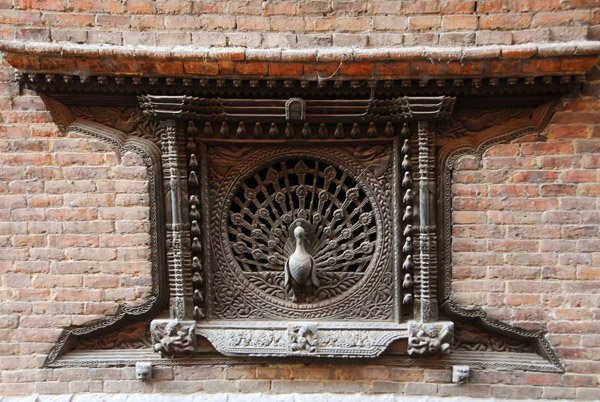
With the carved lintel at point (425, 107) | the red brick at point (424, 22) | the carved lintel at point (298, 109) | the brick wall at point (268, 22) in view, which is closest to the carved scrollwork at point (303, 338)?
the carved lintel at point (298, 109)

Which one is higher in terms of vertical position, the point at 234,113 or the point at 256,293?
the point at 234,113

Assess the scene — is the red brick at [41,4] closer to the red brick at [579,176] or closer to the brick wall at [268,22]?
the brick wall at [268,22]

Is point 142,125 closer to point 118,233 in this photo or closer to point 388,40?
point 118,233

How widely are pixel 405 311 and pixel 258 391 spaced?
3.94 feet

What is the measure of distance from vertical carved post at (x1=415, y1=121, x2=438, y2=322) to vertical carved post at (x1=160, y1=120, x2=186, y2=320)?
163cm

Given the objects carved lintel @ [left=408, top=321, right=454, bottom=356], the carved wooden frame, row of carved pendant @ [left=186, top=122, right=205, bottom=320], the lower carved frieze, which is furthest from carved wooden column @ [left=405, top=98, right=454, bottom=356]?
the carved wooden frame

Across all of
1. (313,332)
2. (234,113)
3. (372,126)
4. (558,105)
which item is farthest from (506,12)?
(313,332)

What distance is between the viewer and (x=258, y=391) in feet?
9.14

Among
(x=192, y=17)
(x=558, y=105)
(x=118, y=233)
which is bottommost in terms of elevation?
(x=118, y=233)

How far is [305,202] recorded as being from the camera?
111 inches

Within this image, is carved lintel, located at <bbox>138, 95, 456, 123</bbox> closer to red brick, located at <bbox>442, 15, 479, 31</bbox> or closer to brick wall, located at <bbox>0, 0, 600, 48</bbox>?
brick wall, located at <bbox>0, 0, 600, 48</bbox>

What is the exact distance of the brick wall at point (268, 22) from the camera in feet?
8.21

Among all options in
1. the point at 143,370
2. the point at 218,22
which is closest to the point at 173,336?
the point at 143,370

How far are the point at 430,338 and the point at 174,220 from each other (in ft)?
6.30
